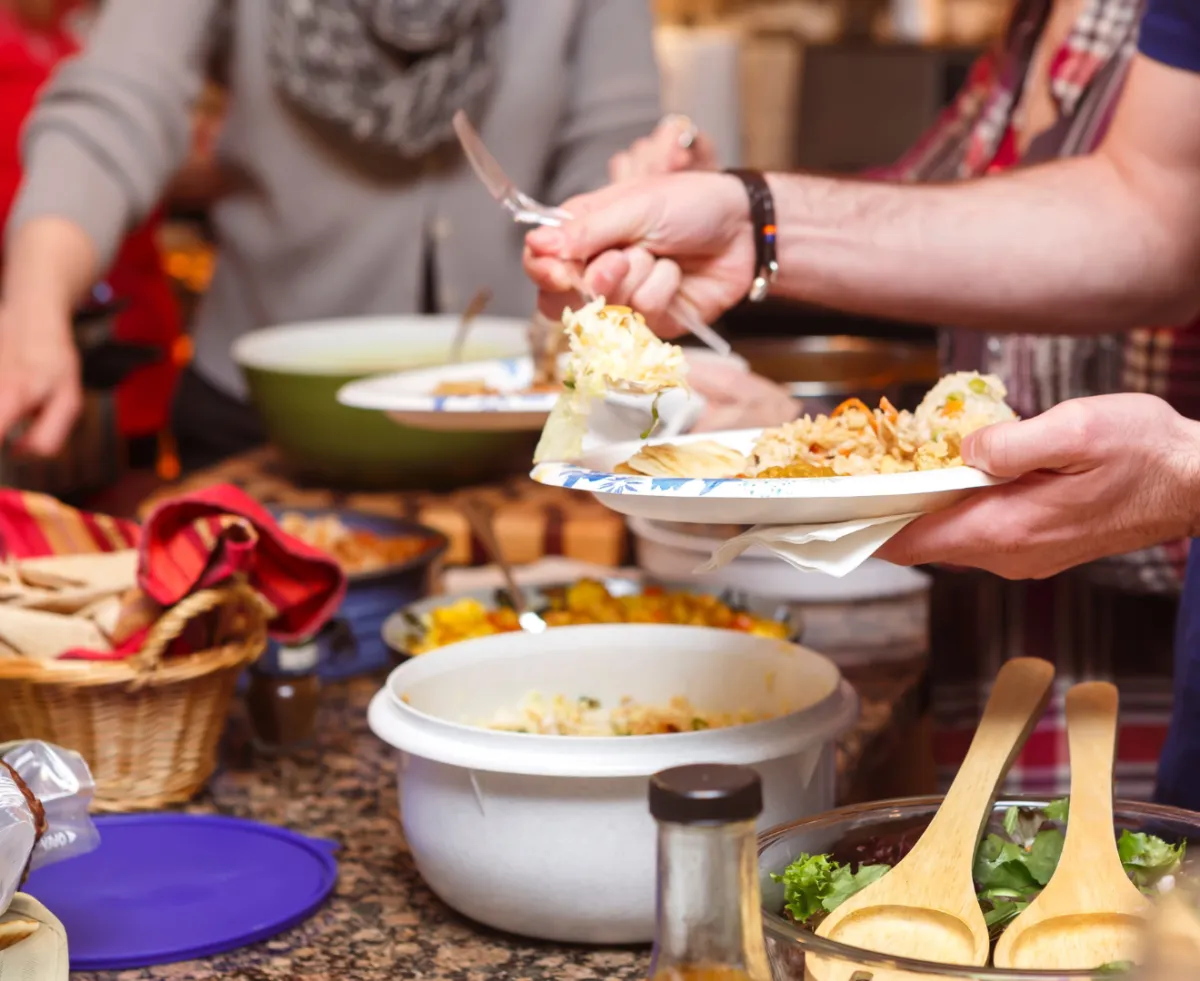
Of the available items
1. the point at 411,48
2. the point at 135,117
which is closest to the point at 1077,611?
the point at 411,48

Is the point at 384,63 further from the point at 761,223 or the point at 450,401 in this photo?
the point at 761,223

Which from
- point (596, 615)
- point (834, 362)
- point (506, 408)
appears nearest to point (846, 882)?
point (596, 615)

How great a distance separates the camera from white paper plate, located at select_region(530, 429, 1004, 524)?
932 millimetres

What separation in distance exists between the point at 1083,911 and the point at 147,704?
2.59ft

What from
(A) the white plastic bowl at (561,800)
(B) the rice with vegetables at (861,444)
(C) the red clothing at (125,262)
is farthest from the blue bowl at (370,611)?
(C) the red clothing at (125,262)

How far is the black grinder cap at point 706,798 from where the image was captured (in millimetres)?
641

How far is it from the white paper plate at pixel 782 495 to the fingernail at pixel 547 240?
35cm

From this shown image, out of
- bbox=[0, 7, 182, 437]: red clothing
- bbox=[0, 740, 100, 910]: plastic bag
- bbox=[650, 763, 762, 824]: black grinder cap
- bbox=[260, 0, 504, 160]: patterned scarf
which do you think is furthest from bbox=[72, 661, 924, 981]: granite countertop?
bbox=[0, 7, 182, 437]: red clothing

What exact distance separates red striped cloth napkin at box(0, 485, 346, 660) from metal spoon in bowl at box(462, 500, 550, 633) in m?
0.18

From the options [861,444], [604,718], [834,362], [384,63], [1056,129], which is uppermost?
[384,63]

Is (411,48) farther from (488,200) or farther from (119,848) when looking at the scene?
(119,848)

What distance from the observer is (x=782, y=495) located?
923mm

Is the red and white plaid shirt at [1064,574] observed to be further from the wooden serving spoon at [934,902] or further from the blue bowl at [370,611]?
the wooden serving spoon at [934,902]

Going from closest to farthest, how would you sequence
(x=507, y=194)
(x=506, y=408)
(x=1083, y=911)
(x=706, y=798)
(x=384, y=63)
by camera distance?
(x=706, y=798) → (x=1083, y=911) → (x=507, y=194) → (x=506, y=408) → (x=384, y=63)
